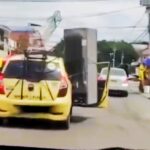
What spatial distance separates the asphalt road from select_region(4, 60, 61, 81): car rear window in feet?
4.11

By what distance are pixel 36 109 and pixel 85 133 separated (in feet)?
4.36

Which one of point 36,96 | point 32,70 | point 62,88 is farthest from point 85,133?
point 32,70

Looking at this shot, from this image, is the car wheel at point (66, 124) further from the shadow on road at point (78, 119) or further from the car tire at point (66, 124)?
the shadow on road at point (78, 119)

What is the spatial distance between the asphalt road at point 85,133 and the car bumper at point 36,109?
0.33 metres

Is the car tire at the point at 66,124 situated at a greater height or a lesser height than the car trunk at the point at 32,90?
lesser

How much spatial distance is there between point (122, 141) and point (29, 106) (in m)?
2.87

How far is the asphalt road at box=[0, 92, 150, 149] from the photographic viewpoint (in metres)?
12.3

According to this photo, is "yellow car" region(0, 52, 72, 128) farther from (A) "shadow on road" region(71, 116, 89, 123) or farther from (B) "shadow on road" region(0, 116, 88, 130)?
(A) "shadow on road" region(71, 116, 89, 123)

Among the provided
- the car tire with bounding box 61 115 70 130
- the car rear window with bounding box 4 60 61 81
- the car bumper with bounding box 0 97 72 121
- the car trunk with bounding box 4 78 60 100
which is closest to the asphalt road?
the car tire with bounding box 61 115 70 130

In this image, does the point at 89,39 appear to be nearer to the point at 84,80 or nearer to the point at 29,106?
the point at 84,80

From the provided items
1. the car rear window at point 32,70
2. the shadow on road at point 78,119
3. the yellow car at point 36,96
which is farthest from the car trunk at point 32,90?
the shadow on road at point 78,119

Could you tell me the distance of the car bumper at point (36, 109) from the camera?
1480 cm

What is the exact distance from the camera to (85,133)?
48.0 ft

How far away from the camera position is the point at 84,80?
1758 cm
